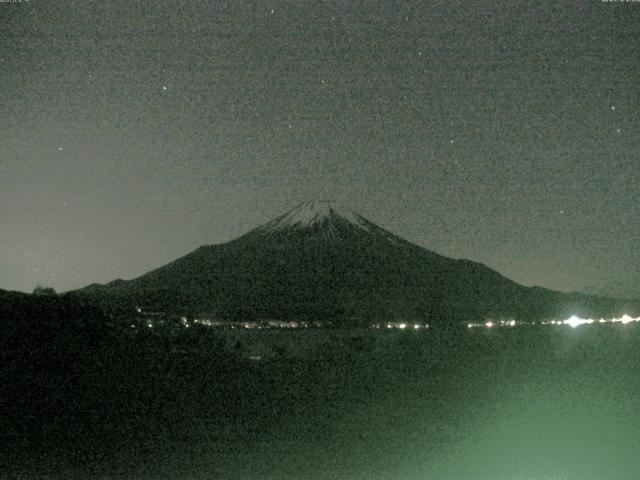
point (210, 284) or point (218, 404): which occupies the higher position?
point (210, 284)

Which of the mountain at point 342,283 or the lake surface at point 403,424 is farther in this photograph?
the mountain at point 342,283

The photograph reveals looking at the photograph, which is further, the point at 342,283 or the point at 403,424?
the point at 342,283

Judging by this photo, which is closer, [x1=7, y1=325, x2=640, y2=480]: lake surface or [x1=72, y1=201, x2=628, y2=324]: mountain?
[x1=7, y1=325, x2=640, y2=480]: lake surface

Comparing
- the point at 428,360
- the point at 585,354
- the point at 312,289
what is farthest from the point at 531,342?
the point at 312,289

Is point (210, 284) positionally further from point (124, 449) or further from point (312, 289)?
point (124, 449)
